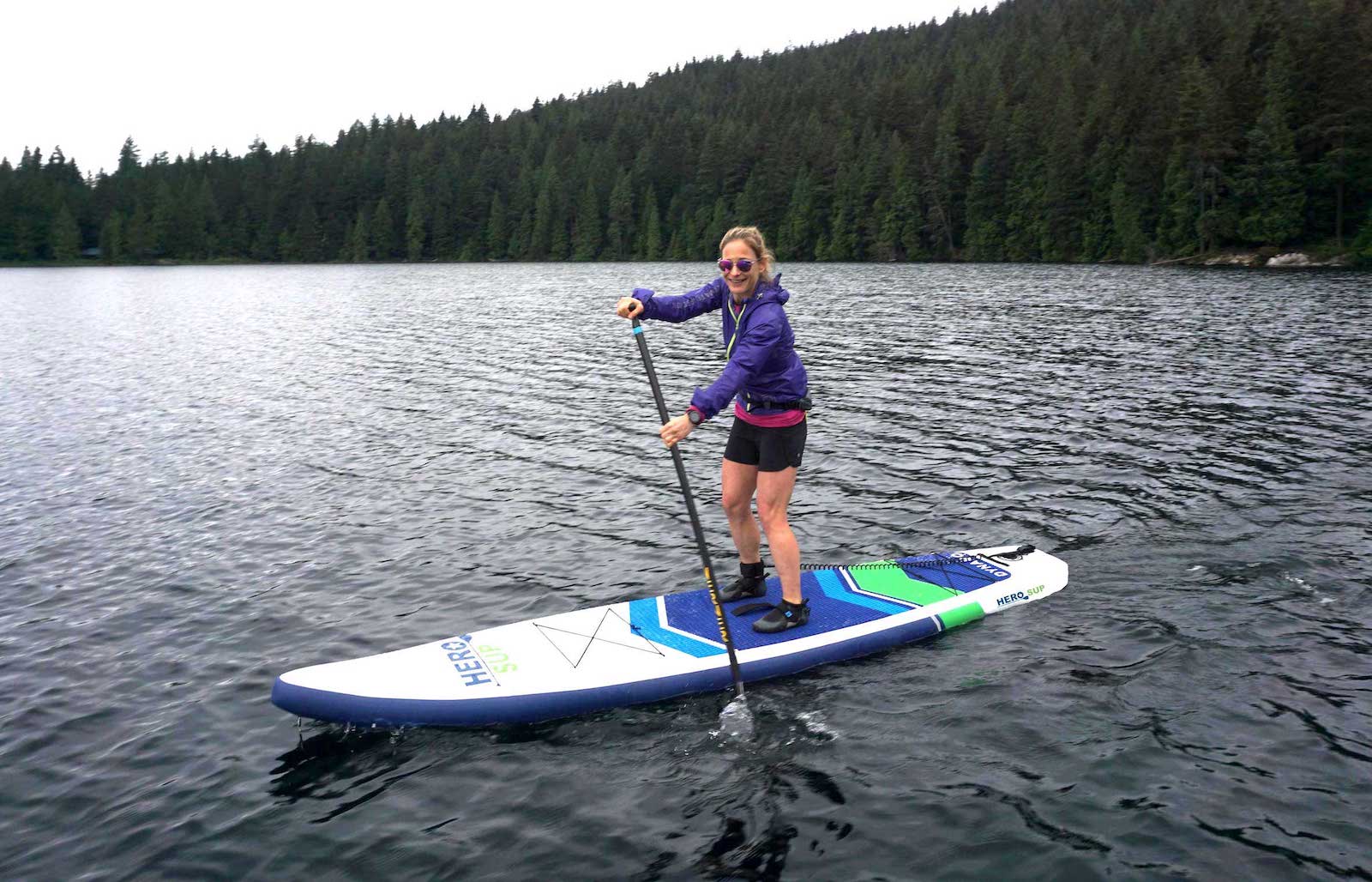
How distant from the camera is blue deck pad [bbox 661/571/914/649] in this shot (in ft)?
31.1

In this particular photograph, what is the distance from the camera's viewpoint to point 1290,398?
22.3 metres

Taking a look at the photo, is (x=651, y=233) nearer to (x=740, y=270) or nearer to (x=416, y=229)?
(x=416, y=229)

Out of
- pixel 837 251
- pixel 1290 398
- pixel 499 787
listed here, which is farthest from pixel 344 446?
pixel 837 251

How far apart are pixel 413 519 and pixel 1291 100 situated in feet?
283

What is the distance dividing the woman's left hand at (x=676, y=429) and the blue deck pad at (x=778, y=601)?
2333 millimetres

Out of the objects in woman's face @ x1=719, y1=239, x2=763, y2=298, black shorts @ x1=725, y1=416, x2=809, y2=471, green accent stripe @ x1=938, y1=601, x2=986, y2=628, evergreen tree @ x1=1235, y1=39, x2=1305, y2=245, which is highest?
evergreen tree @ x1=1235, y1=39, x2=1305, y2=245

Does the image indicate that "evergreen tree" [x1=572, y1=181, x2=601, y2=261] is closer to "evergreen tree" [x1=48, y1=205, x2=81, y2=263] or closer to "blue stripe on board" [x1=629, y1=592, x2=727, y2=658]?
"evergreen tree" [x1=48, y1=205, x2=81, y2=263]

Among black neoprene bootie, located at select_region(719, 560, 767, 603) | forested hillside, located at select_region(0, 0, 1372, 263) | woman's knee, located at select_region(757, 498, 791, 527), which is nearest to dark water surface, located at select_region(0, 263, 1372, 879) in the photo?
black neoprene bootie, located at select_region(719, 560, 767, 603)

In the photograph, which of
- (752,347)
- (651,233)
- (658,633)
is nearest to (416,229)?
(651,233)

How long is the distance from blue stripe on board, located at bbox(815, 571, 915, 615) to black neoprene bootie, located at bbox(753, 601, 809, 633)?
0.74 meters

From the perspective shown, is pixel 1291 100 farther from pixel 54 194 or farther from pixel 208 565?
pixel 54 194

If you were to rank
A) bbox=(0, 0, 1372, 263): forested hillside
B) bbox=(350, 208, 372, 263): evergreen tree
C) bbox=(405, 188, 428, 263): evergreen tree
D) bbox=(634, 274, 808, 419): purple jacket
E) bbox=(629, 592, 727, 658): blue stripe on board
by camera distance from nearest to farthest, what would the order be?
1. bbox=(634, 274, 808, 419): purple jacket
2. bbox=(629, 592, 727, 658): blue stripe on board
3. bbox=(0, 0, 1372, 263): forested hillside
4. bbox=(405, 188, 428, 263): evergreen tree
5. bbox=(350, 208, 372, 263): evergreen tree

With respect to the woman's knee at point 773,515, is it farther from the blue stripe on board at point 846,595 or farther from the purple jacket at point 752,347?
the blue stripe on board at point 846,595

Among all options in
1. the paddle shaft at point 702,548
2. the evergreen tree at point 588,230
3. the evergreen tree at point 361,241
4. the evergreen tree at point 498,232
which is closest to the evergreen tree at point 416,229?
the evergreen tree at point 361,241
